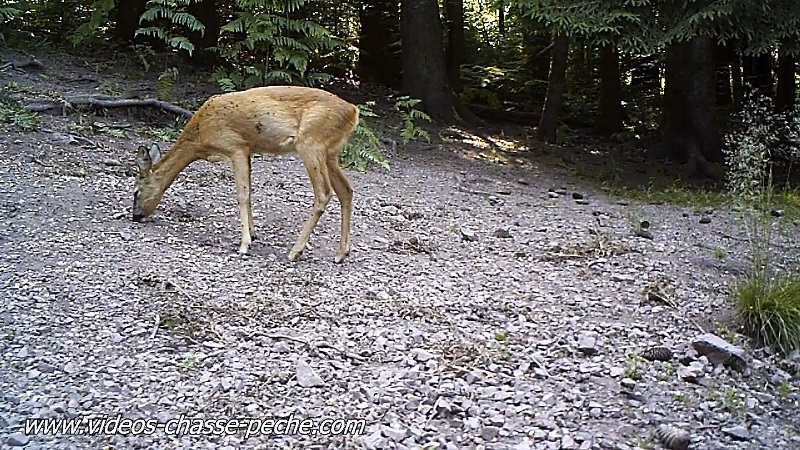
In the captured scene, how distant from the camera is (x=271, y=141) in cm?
623

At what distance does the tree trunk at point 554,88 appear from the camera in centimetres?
1184

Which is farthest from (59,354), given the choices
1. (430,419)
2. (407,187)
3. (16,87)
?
(16,87)

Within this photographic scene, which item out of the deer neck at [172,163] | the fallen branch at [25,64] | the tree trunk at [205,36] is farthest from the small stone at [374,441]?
the tree trunk at [205,36]

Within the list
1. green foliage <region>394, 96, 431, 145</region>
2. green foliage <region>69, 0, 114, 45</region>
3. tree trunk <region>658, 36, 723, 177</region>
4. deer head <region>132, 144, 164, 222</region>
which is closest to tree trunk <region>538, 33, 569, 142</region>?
tree trunk <region>658, 36, 723, 177</region>

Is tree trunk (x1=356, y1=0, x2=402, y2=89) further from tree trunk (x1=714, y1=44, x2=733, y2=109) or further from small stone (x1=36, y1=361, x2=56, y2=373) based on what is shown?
small stone (x1=36, y1=361, x2=56, y2=373)

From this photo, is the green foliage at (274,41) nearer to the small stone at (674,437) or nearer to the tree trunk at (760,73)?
the small stone at (674,437)

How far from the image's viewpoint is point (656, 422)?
3881 mm

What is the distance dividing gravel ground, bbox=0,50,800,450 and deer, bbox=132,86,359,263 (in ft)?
0.65

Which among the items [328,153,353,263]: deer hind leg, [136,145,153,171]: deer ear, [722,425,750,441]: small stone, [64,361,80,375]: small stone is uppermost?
[136,145,153,171]: deer ear

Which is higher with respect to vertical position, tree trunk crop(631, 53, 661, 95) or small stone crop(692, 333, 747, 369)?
tree trunk crop(631, 53, 661, 95)

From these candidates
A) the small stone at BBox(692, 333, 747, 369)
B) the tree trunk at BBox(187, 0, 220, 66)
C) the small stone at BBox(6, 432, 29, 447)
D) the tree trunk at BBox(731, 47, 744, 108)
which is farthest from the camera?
the tree trunk at BBox(731, 47, 744, 108)

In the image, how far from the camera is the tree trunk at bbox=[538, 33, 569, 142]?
11.8m

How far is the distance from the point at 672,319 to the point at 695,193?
4885 millimetres

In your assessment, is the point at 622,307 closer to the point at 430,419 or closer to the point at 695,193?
the point at 430,419
